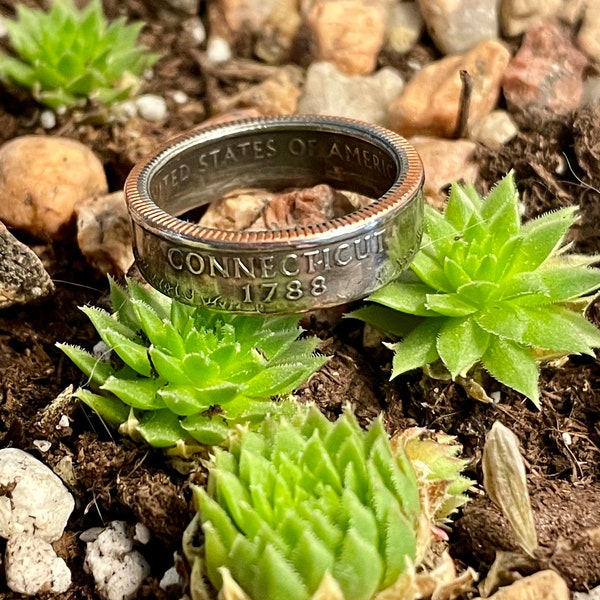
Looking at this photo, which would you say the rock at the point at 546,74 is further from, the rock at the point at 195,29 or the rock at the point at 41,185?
the rock at the point at 41,185

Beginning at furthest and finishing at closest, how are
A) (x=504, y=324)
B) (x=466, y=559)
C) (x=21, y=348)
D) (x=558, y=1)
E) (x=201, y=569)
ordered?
(x=558, y=1)
(x=21, y=348)
(x=504, y=324)
(x=466, y=559)
(x=201, y=569)

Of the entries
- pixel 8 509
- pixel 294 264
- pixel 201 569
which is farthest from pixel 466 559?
pixel 8 509

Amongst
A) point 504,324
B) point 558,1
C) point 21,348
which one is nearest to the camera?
point 504,324

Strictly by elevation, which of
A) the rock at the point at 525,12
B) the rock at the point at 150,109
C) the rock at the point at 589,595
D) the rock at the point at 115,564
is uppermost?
the rock at the point at 525,12

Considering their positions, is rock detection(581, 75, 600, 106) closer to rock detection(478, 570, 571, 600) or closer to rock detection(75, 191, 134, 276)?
rock detection(75, 191, 134, 276)

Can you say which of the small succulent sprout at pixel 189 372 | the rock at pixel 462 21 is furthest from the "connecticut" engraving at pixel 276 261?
the rock at pixel 462 21

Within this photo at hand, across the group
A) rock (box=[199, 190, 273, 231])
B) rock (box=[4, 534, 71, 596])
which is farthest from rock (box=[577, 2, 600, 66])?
rock (box=[4, 534, 71, 596])

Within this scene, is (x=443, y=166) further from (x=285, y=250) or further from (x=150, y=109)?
(x=150, y=109)

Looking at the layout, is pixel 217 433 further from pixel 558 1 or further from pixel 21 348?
pixel 558 1
